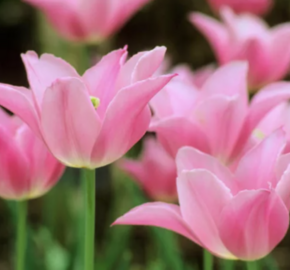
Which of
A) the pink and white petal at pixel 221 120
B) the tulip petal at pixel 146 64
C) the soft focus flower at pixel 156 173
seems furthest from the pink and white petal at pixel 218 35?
the tulip petal at pixel 146 64

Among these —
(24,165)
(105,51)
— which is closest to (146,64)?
(24,165)

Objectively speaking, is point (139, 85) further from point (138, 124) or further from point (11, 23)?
point (11, 23)

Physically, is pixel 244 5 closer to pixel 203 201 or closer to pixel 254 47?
pixel 254 47

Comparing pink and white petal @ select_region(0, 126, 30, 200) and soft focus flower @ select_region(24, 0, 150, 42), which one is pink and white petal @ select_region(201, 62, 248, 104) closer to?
pink and white petal @ select_region(0, 126, 30, 200)

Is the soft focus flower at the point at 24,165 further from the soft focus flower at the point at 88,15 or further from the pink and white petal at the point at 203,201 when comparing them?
the soft focus flower at the point at 88,15

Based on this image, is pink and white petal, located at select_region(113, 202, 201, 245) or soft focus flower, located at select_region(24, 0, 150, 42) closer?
pink and white petal, located at select_region(113, 202, 201, 245)

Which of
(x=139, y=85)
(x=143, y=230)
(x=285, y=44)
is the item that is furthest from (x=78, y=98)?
(x=143, y=230)

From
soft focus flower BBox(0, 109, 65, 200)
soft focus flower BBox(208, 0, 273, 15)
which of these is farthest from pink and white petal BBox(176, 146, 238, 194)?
soft focus flower BBox(208, 0, 273, 15)
